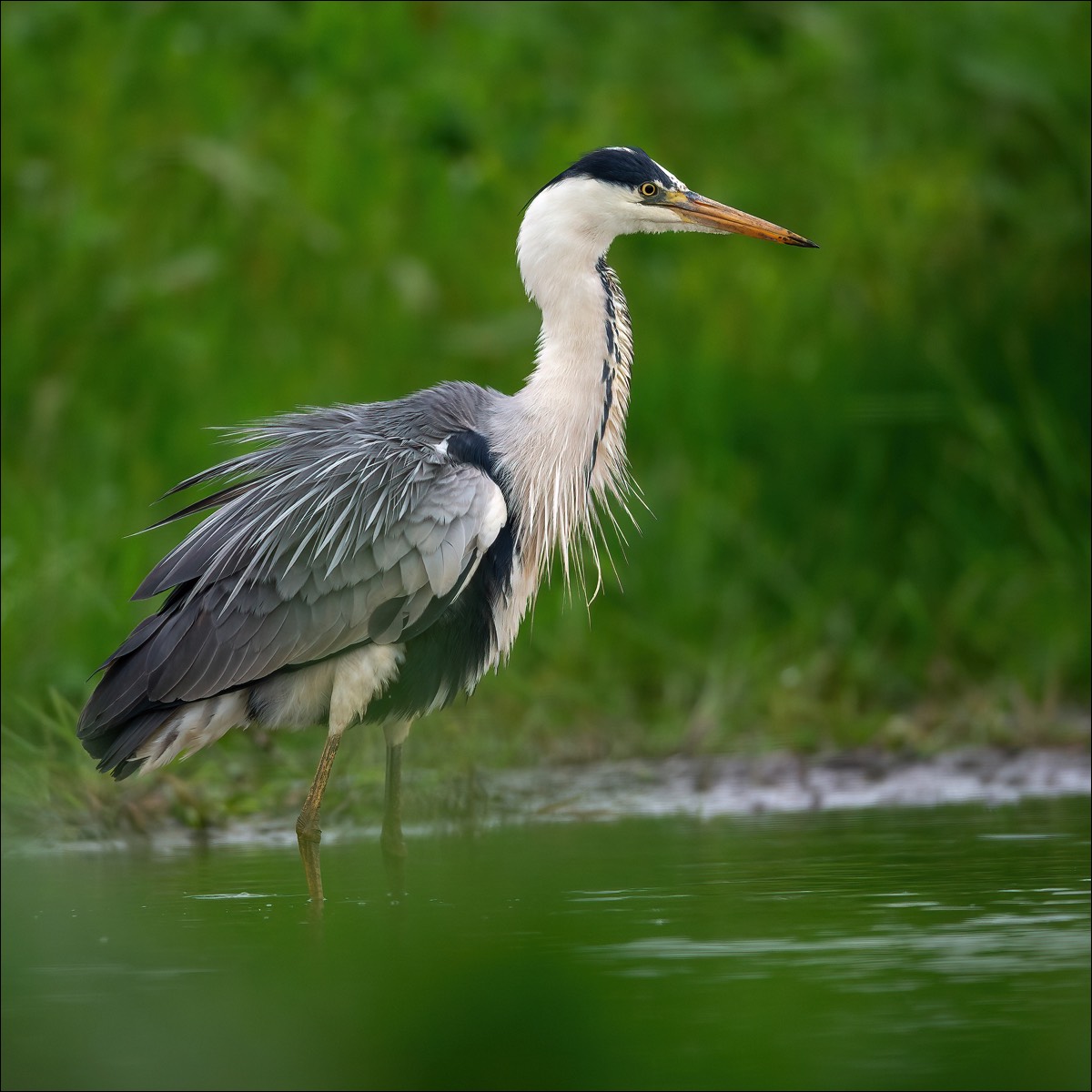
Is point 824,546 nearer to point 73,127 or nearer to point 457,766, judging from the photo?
point 457,766

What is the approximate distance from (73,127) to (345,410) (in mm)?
3922

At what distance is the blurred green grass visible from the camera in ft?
23.6

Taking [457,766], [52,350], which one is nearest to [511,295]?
[52,350]

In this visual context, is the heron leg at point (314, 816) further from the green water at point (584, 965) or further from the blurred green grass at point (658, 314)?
the blurred green grass at point (658, 314)

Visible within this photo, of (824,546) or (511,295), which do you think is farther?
(511,295)

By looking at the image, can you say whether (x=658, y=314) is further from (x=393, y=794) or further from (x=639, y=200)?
(x=393, y=794)

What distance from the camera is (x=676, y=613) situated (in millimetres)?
7496

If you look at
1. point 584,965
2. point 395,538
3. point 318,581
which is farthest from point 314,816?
point 584,965

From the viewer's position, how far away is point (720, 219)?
616 centimetres

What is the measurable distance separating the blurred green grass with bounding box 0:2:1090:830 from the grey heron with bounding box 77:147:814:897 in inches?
30.3

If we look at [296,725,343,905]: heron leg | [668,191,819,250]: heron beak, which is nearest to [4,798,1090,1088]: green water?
[296,725,343,905]: heron leg

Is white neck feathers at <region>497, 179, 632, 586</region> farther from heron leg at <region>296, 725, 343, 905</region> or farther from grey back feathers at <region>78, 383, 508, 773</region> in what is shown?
heron leg at <region>296, 725, 343, 905</region>

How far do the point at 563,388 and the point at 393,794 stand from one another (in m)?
1.37

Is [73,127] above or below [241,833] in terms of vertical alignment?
above
